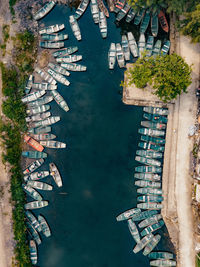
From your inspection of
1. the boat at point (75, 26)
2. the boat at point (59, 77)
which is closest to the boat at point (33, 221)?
the boat at point (59, 77)

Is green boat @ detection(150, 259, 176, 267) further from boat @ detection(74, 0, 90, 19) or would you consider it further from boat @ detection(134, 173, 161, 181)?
boat @ detection(74, 0, 90, 19)

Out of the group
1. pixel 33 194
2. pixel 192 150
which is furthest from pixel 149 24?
pixel 33 194

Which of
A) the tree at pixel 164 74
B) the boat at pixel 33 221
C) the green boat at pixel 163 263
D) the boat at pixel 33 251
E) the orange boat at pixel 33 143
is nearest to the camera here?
the tree at pixel 164 74

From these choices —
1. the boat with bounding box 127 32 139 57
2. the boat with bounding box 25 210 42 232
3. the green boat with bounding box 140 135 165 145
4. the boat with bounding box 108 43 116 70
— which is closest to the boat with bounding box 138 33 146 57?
the boat with bounding box 127 32 139 57

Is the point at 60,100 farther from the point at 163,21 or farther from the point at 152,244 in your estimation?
the point at 152,244

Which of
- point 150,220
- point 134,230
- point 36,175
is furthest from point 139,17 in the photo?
point 134,230

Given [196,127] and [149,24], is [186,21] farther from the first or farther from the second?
[196,127]

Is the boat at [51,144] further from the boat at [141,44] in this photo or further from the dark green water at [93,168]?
the boat at [141,44]
